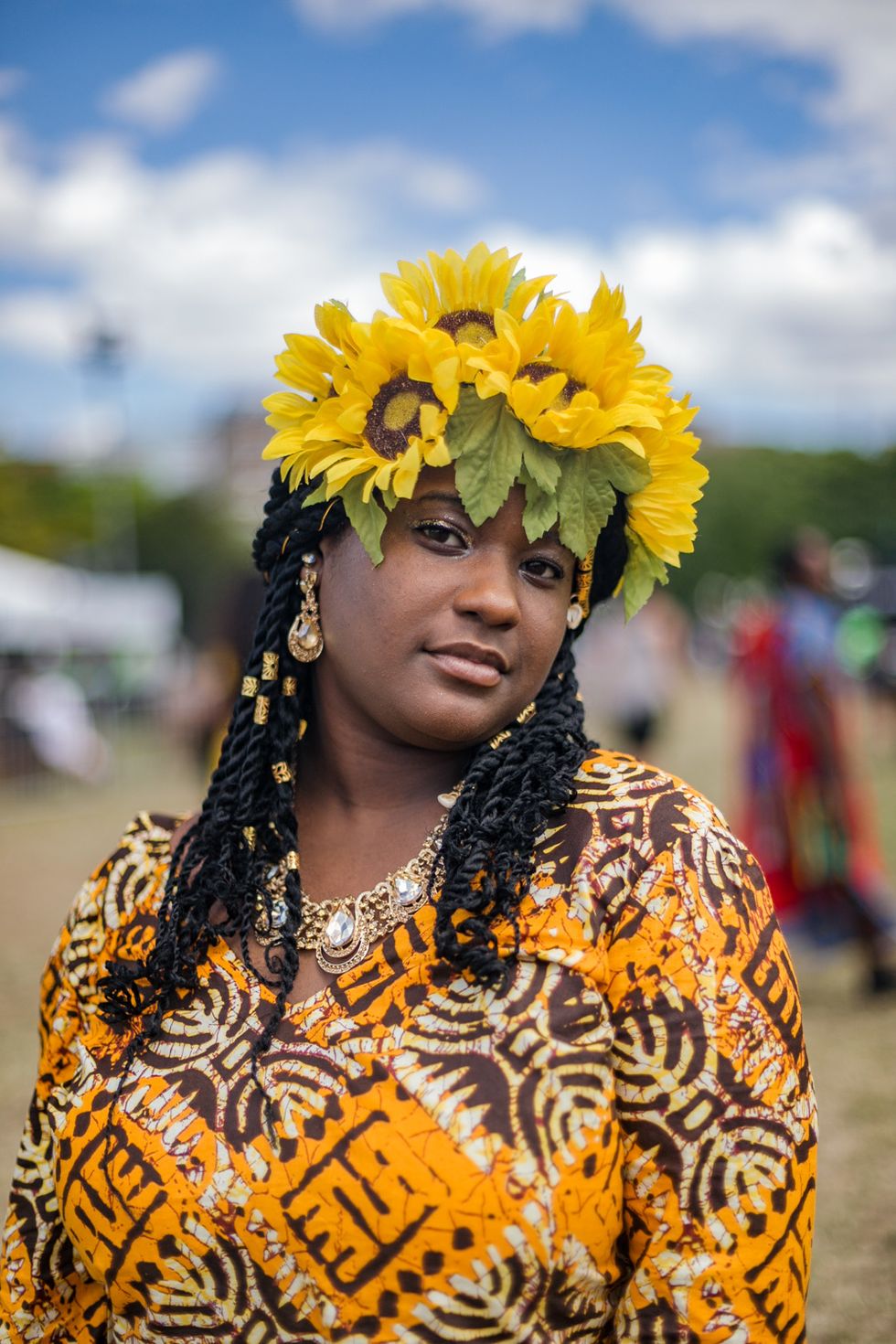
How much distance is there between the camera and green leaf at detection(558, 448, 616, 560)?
1841 mm

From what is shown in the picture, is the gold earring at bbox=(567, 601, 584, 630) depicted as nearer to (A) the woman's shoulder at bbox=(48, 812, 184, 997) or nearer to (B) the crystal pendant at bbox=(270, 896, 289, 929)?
(B) the crystal pendant at bbox=(270, 896, 289, 929)

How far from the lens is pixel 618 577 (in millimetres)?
2084

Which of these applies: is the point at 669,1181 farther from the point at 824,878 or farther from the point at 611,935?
the point at 824,878

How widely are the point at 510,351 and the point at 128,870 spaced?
108cm

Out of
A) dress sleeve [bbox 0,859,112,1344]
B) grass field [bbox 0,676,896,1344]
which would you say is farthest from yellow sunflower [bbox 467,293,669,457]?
grass field [bbox 0,676,896,1344]

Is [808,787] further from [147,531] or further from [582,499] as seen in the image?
[147,531]

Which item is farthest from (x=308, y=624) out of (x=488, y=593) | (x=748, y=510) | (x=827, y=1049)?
(x=748, y=510)

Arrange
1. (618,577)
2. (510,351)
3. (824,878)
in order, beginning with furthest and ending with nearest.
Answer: (824,878) < (618,577) < (510,351)

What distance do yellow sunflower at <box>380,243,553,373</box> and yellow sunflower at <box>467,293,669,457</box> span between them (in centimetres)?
5

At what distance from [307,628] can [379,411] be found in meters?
0.38

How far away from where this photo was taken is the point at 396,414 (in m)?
1.84

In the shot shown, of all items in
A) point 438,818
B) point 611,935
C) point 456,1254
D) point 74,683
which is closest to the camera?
point 456,1254

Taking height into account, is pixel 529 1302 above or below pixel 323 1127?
below

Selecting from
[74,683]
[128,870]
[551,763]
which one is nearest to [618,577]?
Result: [551,763]
